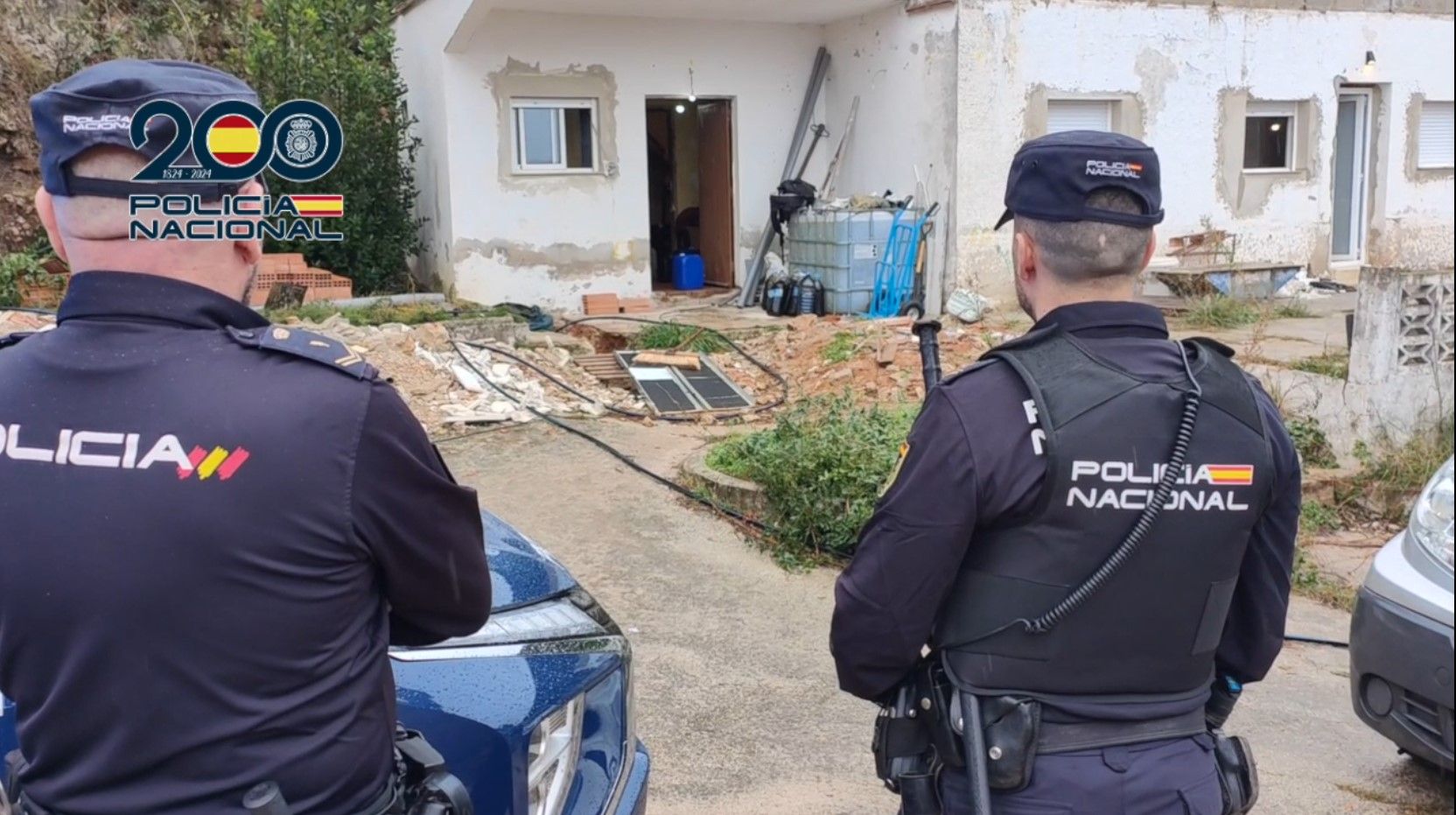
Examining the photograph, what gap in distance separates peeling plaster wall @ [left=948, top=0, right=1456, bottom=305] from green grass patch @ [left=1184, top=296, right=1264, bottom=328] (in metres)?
1.18

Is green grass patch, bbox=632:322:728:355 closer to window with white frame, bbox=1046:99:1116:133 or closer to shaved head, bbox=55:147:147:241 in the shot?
window with white frame, bbox=1046:99:1116:133

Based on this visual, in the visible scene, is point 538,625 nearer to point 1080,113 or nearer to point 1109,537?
point 1109,537

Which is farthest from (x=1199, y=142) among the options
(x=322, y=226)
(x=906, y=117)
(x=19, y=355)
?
(x=19, y=355)

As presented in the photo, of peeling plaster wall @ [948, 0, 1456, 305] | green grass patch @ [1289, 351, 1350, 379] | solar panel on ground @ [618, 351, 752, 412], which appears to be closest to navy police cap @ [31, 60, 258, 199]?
solar panel on ground @ [618, 351, 752, 412]

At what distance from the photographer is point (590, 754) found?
2.24 meters

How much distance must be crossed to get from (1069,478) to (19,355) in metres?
1.51

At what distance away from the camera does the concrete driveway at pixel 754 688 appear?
11.6 feet

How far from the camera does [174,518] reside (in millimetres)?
1442

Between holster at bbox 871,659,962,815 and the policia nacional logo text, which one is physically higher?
the policia nacional logo text

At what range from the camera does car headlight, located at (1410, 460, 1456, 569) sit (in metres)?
2.84

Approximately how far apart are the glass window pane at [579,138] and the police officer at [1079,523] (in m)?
11.0

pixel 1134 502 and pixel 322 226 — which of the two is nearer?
pixel 1134 502

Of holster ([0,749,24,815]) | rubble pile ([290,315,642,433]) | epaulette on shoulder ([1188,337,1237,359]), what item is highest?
epaulette on shoulder ([1188,337,1237,359])

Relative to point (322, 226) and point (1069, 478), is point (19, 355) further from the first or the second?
point (322, 226)
